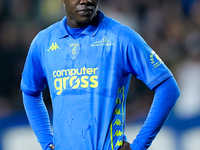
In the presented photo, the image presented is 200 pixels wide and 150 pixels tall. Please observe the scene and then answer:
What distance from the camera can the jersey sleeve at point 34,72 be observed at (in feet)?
9.08

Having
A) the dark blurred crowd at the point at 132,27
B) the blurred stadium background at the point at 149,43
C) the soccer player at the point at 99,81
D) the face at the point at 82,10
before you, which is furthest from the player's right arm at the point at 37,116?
the dark blurred crowd at the point at 132,27

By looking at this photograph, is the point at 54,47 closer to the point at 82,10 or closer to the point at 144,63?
the point at 82,10

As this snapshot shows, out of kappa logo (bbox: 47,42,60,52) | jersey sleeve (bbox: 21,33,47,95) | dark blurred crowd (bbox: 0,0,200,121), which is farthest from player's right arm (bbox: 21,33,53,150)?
dark blurred crowd (bbox: 0,0,200,121)

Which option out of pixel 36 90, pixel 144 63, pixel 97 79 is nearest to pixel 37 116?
pixel 36 90

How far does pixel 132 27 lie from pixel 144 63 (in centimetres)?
374

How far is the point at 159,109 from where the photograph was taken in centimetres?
242

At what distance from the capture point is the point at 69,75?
8.22 ft

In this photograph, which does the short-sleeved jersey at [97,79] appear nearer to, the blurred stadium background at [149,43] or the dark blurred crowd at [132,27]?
the blurred stadium background at [149,43]

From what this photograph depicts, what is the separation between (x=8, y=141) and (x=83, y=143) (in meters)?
2.80

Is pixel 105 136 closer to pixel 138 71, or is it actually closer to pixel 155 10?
pixel 138 71

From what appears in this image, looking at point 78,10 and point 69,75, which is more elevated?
point 78,10

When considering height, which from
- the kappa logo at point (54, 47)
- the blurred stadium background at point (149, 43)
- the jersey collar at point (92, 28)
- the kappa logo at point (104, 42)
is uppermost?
the jersey collar at point (92, 28)

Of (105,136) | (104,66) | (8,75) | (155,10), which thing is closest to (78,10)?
(104,66)

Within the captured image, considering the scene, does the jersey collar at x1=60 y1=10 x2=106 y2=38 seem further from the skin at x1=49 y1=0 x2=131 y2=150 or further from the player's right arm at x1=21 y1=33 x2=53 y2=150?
the player's right arm at x1=21 y1=33 x2=53 y2=150
